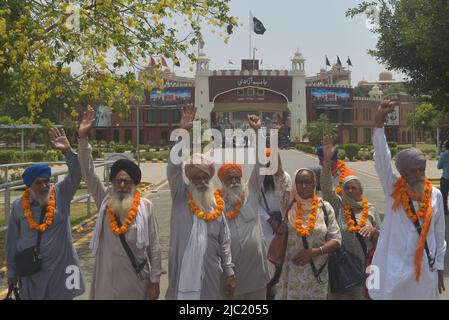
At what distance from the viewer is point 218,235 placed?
12.6 ft

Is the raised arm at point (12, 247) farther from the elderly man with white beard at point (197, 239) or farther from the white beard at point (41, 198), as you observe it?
the elderly man with white beard at point (197, 239)

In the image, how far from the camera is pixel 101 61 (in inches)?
336

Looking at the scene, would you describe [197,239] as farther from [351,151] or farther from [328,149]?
[351,151]

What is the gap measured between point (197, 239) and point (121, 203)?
1.91ft

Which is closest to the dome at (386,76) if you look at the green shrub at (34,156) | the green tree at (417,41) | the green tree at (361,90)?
the green tree at (361,90)

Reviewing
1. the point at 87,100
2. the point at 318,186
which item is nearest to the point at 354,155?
the point at 87,100

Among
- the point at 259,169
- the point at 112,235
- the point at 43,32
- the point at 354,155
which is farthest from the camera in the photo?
the point at 354,155

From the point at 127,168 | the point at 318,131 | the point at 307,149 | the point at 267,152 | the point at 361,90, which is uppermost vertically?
the point at 361,90

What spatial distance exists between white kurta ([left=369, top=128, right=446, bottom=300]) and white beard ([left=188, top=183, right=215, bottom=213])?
46.2 inches

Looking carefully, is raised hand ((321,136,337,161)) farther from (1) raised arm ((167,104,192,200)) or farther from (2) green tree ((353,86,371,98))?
(2) green tree ((353,86,371,98))

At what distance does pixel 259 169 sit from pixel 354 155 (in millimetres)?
30942

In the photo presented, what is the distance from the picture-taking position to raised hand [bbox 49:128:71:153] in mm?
4082

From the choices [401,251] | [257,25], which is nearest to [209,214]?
[401,251]
